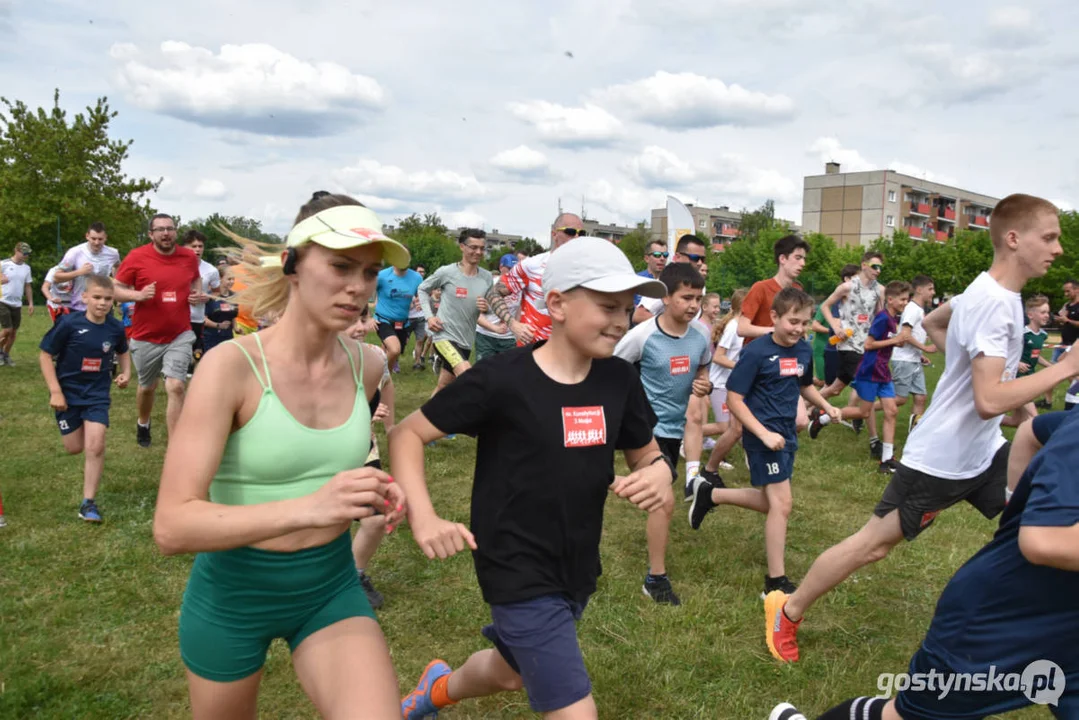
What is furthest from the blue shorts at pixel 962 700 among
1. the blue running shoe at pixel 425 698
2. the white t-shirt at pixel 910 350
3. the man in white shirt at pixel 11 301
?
the man in white shirt at pixel 11 301

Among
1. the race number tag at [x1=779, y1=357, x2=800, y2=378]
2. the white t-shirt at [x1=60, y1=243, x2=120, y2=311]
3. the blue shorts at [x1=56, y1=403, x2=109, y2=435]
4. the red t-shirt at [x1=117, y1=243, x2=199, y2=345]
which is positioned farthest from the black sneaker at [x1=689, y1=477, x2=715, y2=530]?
the white t-shirt at [x1=60, y1=243, x2=120, y2=311]

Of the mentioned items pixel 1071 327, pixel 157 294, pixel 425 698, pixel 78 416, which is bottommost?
pixel 425 698

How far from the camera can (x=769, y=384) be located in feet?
16.8

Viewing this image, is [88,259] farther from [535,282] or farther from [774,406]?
[774,406]

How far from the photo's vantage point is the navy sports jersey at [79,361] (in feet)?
19.8

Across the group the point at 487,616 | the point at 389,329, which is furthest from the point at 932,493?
the point at 389,329

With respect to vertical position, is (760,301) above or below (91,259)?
below

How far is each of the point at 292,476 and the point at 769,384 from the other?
12.1ft

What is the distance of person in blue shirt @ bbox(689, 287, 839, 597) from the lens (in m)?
4.83

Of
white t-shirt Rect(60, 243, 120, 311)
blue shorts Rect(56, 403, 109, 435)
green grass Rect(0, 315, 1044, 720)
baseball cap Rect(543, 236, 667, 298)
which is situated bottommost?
green grass Rect(0, 315, 1044, 720)

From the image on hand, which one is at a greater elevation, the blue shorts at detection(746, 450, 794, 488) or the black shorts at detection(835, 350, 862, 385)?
the black shorts at detection(835, 350, 862, 385)

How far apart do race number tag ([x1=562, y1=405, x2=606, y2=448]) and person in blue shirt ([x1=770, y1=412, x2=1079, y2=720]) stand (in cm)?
120

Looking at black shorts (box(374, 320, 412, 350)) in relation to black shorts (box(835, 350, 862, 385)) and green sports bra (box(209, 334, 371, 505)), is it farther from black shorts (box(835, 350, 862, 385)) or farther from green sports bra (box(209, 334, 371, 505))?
green sports bra (box(209, 334, 371, 505))

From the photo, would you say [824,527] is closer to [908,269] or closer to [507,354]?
[507,354]
